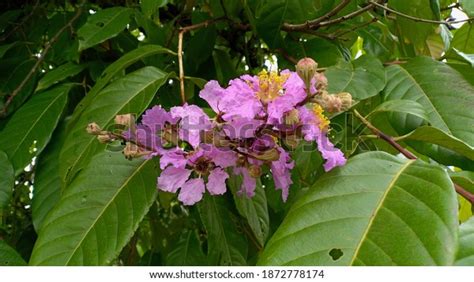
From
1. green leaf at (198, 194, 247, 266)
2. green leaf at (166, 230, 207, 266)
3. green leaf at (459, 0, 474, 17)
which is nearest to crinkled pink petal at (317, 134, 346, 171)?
green leaf at (198, 194, 247, 266)

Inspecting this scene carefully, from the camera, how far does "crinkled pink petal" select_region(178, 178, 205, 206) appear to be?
31.2 inches

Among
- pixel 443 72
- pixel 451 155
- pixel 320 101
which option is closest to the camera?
pixel 320 101

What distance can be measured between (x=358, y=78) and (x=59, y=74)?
1.96 feet

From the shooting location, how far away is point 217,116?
30.4 inches

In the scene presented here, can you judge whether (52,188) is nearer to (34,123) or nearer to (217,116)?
(34,123)

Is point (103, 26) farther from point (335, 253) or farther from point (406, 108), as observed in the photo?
point (335, 253)

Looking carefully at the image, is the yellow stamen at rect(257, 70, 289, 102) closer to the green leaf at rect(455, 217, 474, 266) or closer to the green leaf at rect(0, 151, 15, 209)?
the green leaf at rect(455, 217, 474, 266)

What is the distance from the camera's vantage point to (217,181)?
790 mm

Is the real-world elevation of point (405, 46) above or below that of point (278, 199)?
above

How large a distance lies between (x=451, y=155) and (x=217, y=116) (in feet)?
1.23

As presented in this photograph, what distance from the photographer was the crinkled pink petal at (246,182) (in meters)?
0.78

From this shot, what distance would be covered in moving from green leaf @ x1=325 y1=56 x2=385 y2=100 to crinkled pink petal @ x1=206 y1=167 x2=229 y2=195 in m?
0.25

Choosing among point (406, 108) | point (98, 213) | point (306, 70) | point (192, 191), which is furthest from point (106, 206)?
point (406, 108)

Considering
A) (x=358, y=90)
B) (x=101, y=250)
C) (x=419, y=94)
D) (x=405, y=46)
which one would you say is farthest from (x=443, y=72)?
(x=101, y=250)
